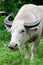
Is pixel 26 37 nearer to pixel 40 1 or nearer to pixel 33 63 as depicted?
pixel 33 63

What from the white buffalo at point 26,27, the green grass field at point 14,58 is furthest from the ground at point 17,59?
the white buffalo at point 26,27

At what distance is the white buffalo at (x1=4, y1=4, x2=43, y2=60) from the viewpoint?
671 centimetres

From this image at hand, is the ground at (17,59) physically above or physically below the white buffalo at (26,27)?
below

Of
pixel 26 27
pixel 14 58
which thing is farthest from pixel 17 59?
pixel 26 27

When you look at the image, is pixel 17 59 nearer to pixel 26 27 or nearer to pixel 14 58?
pixel 14 58

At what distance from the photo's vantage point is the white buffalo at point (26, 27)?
6.71 meters

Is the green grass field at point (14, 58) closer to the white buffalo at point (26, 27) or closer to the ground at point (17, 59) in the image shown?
the ground at point (17, 59)

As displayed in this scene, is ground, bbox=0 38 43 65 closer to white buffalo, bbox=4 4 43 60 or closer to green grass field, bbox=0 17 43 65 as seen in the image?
green grass field, bbox=0 17 43 65

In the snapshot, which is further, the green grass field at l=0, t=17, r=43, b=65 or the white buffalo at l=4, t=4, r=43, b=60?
the green grass field at l=0, t=17, r=43, b=65

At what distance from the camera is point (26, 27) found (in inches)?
277

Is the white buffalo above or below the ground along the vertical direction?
above

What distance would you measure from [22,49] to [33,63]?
1967mm

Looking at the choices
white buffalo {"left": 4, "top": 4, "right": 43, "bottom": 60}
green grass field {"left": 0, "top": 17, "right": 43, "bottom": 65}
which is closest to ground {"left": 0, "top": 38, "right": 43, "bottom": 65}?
green grass field {"left": 0, "top": 17, "right": 43, "bottom": 65}

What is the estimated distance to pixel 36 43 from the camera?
7.49 meters
